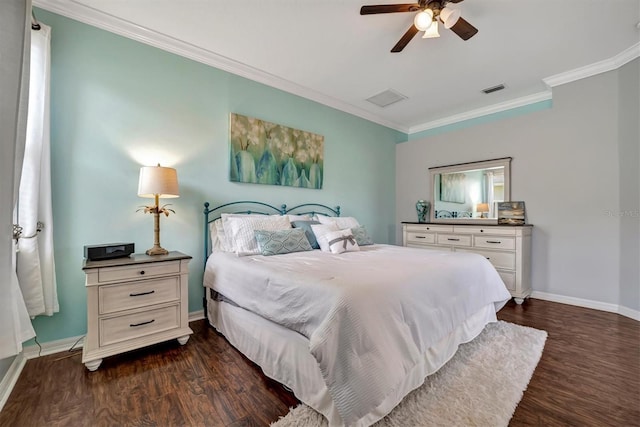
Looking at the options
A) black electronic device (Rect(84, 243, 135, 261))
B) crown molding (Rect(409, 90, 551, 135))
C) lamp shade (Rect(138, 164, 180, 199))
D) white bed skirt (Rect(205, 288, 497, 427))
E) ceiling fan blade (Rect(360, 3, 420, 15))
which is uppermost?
crown molding (Rect(409, 90, 551, 135))

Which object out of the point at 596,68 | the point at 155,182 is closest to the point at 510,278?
the point at 596,68

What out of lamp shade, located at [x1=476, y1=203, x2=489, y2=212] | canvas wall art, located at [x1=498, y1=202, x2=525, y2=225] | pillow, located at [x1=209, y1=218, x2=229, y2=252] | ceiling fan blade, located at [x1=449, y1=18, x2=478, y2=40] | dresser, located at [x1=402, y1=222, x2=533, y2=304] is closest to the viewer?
ceiling fan blade, located at [x1=449, y1=18, x2=478, y2=40]

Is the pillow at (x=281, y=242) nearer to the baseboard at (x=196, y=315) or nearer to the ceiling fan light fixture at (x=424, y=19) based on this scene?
the baseboard at (x=196, y=315)

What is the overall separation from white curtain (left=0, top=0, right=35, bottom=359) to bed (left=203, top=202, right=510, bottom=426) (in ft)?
3.77

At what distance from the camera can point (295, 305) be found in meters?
1.59

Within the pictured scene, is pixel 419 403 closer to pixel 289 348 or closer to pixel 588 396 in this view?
pixel 289 348

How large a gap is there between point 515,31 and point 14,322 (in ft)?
12.9

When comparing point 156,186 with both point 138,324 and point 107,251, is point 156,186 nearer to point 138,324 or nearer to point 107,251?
point 107,251

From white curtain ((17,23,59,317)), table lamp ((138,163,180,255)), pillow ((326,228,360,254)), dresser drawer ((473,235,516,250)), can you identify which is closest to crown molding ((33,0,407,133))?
white curtain ((17,23,59,317))

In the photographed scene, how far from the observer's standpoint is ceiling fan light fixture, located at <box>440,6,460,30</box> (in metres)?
1.91

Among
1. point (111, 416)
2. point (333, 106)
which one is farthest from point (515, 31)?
point (111, 416)

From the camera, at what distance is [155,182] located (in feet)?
7.46

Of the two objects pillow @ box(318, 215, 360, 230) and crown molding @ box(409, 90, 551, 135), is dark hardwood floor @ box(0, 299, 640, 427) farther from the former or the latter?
crown molding @ box(409, 90, 551, 135)

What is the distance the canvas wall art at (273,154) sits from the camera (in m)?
3.12
